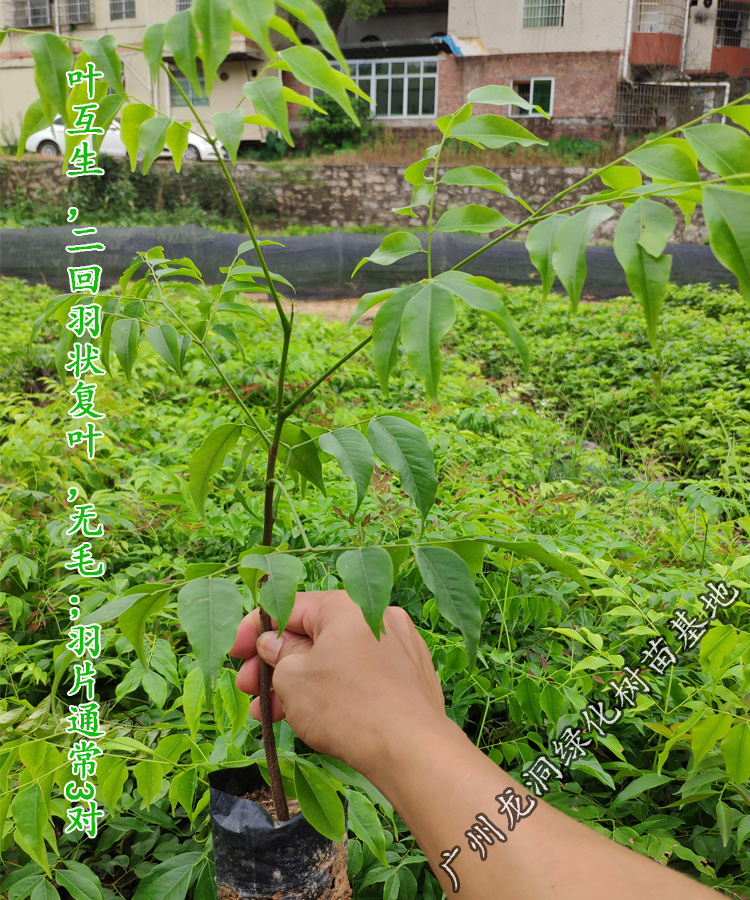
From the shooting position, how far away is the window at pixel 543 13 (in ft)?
16.0

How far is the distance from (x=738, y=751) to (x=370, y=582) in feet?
1.63

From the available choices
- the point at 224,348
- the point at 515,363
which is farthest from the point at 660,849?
the point at 515,363

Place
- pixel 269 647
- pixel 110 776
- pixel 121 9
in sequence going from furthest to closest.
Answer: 1. pixel 121 9
2. pixel 110 776
3. pixel 269 647

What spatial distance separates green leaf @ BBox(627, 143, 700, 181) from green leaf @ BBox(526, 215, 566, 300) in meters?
0.06

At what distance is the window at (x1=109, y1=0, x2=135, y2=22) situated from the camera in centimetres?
459

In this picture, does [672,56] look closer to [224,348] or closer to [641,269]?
[224,348]

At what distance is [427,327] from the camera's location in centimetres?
46

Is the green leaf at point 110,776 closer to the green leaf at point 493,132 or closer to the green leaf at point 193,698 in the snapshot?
the green leaf at point 193,698

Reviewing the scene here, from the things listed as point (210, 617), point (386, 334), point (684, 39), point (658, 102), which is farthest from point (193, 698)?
point (658, 102)

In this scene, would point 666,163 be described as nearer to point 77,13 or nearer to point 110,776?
point 110,776

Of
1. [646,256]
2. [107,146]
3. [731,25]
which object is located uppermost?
[731,25]

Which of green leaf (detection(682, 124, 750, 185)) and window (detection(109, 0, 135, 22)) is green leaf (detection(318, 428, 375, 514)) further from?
window (detection(109, 0, 135, 22))

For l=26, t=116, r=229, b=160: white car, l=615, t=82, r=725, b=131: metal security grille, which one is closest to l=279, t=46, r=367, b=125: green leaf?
l=615, t=82, r=725, b=131: metal security grille

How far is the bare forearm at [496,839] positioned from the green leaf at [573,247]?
1.04 feet
